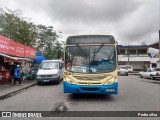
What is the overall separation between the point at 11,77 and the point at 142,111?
14142 millimetres

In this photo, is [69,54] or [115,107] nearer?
[115,107]

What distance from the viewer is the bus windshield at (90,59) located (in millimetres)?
9672

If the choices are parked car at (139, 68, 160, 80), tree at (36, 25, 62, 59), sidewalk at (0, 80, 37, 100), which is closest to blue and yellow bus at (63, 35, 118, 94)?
sidewalk at (0, 80, 37, 100)

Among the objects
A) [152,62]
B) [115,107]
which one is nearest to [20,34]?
[115,107]

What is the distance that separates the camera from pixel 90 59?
32.2 ft

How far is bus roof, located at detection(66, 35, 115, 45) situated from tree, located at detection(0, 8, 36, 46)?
24.7 metres

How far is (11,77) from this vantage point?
1866 centimetres

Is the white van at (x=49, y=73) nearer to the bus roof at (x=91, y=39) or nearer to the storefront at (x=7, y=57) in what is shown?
the storefront at (x=7, y=57)

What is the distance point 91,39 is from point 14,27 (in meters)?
25.7

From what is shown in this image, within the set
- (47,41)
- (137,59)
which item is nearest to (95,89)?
(47,41)

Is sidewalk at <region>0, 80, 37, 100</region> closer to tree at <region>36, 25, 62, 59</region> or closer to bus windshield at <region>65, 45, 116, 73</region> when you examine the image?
bus windshield at <region>65, 45, 116, 73</region>

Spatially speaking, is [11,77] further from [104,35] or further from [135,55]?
[135,55]

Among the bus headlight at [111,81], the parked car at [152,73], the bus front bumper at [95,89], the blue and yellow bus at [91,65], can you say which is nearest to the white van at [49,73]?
the blue and yellow bus at [91,65]

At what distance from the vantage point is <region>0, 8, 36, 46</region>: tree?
105 ft
